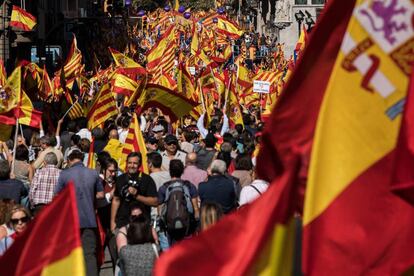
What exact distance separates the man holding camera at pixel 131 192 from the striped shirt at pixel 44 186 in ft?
2.90

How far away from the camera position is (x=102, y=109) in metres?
22.4

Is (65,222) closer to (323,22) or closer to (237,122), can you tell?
(323,22)

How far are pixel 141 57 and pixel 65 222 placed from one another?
194 feet

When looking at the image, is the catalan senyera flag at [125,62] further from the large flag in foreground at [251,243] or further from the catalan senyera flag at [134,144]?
the large flag in foreground at [251,243]

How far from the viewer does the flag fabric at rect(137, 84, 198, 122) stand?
70.2ft

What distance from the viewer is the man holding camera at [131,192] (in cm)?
1231

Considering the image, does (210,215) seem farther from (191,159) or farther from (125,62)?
(125,62)

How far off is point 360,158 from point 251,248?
3.19 ft

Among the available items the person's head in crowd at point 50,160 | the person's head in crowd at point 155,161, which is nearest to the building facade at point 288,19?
the person's head in crowd at point 155,161

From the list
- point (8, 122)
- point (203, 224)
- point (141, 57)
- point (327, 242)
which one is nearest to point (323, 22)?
point (327, 242)

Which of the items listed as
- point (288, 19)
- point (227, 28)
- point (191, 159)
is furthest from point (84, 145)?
point (288, 19)

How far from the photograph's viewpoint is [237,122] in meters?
23.6

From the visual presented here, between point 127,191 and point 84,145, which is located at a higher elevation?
point 127,191

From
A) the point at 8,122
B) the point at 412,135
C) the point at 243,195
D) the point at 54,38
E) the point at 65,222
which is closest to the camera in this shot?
the point at 412,135
